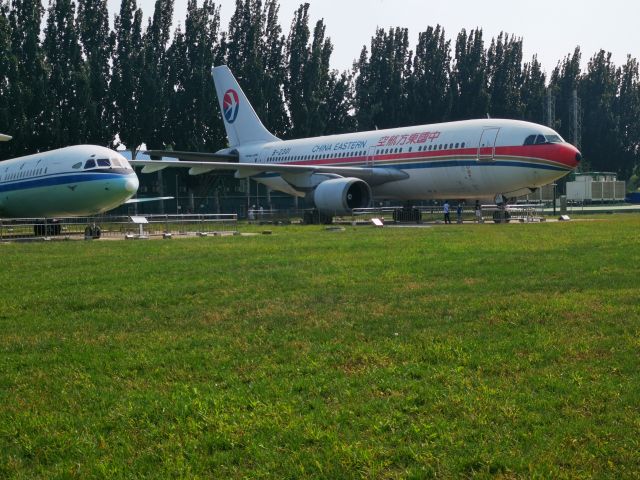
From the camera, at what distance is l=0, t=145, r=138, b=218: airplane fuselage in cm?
2433

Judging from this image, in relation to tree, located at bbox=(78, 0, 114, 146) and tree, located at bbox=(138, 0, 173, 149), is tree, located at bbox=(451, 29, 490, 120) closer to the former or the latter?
tree, located at bbox=(138, 0, 173, 149)

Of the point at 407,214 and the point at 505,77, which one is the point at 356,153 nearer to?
the point at 407,214

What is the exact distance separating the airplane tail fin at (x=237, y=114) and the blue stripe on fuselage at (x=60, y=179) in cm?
1801

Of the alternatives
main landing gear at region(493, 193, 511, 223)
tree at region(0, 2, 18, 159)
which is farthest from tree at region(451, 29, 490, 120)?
tree at region(0, 2, 18, 159)

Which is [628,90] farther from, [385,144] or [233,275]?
[233,275]

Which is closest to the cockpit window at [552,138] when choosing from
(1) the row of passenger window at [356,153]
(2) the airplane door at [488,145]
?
(2) the airplane door at [488,145]

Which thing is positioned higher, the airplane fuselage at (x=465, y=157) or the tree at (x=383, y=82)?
the tree at (x=383, y=82)

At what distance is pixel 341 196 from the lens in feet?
98.9

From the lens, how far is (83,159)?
80.7 feet

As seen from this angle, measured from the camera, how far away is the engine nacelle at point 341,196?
3023 centimetres

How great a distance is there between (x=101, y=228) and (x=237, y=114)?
57.2ft

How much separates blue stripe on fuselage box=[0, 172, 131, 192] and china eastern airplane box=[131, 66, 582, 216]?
4593 millimetres

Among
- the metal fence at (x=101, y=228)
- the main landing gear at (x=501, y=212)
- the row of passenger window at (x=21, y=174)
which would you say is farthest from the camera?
the main landing gear at (x=501, y=212)

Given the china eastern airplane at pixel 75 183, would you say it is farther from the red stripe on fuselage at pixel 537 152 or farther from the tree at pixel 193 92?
the tree at pixel 193 92
